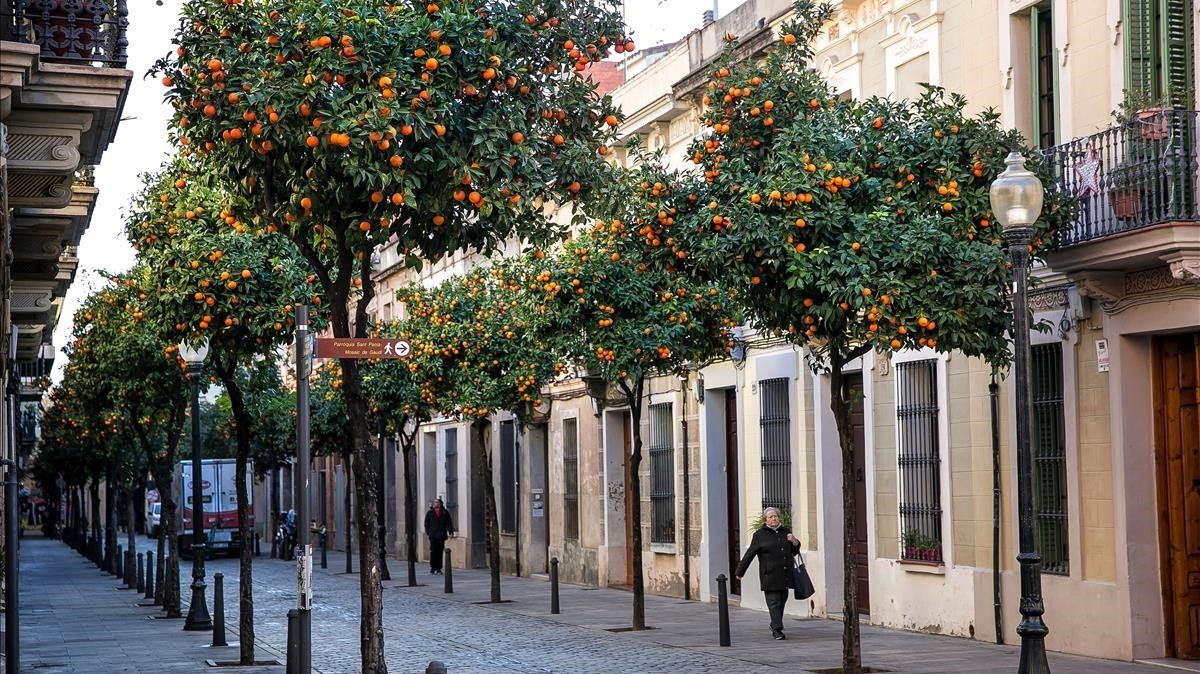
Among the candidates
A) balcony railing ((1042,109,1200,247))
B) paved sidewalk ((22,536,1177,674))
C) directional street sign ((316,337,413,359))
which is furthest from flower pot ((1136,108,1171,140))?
directional street sign ((316,337,413,359))

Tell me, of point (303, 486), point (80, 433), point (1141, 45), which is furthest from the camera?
point (80, 433)

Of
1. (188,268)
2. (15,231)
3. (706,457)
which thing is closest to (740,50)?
(706,457)

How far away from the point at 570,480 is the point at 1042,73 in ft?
59.6

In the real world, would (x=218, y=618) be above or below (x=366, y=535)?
below

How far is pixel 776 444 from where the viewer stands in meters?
24.2

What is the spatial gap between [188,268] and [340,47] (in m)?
6.71

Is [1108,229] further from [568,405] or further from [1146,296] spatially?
[568,405]

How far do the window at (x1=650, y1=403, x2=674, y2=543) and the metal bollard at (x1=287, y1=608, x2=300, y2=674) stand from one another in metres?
16.4

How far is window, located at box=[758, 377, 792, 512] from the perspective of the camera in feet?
78.2

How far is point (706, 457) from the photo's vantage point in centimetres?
2680

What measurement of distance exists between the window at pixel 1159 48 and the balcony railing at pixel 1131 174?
54 cm

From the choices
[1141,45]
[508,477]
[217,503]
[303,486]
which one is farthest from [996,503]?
[217,503]

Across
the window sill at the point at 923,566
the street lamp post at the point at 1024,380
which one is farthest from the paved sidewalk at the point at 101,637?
the street lamp post at the point at 1024,380

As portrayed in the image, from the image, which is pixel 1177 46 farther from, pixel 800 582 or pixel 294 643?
pixel 294 643
